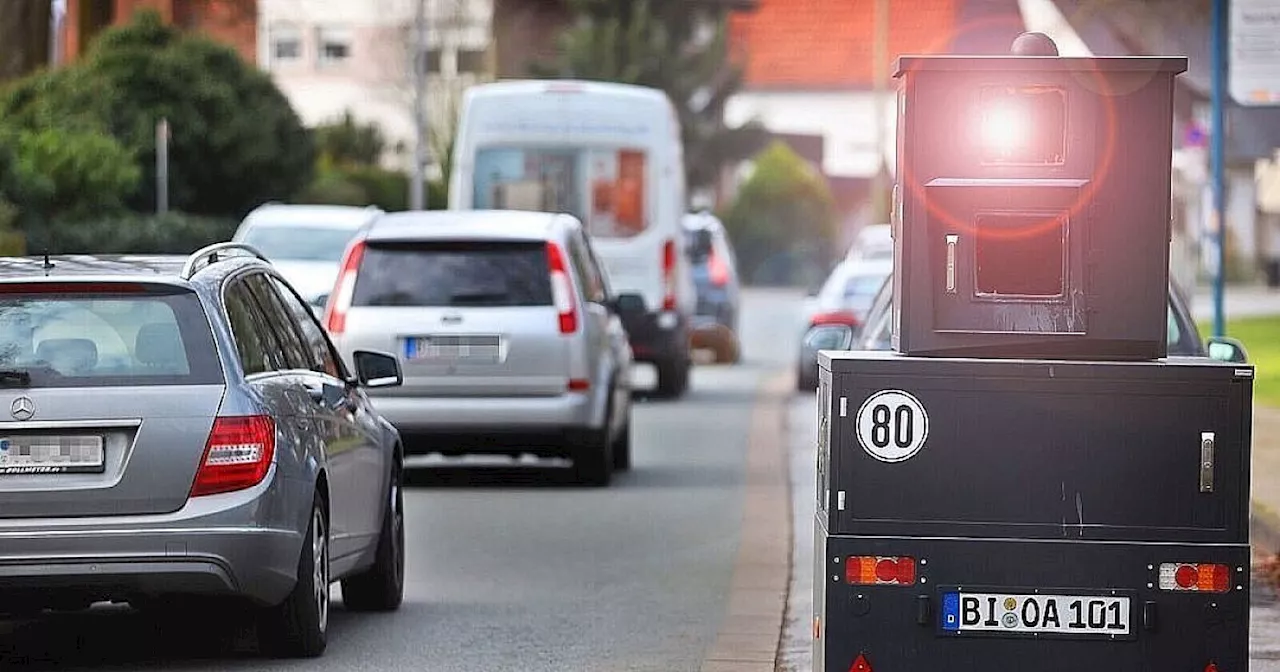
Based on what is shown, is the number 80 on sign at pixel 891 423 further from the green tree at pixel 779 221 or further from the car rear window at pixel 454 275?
the green tree at pixel 779 221

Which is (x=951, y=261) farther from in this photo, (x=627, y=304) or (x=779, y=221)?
(x=779, y=221)

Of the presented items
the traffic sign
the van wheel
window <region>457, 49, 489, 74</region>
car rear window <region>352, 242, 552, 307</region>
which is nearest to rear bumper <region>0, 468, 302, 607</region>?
car rear window <region>352, 242, 552, 307</region>

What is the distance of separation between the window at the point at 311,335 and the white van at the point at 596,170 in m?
15.8

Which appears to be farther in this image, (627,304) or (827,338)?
(627,304)

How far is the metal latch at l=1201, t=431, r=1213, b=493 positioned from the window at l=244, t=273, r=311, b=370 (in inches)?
145

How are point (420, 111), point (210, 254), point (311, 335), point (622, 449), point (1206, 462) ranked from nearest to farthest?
point (1206, 462), point (210, 254), point (311, 335), point (622, 449), point (420, 111)

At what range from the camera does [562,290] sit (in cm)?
1648

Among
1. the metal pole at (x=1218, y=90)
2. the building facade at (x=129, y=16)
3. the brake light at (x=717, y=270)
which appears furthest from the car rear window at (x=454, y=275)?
the building facade at (x=129, y=16)

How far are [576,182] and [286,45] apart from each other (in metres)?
52.5

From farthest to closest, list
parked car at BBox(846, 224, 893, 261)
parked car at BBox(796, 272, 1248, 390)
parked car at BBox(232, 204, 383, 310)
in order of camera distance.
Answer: parked car at BBox(846, 224, 893, 261), parked car at BBox(232, 204, 383, 310), parked car at BBox(796, 272, 1248, 390)

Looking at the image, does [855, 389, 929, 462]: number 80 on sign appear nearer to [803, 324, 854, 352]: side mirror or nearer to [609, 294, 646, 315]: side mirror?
[803, 324, 854, 352]: side mirror

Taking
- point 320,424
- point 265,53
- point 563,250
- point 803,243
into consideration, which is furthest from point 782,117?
point 320,424

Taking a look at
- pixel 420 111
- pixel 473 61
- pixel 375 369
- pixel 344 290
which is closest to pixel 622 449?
pixel 344 290

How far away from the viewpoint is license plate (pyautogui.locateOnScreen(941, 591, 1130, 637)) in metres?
7.20
